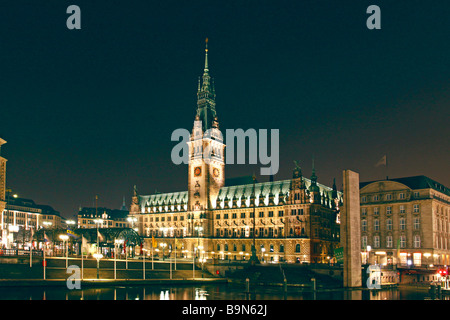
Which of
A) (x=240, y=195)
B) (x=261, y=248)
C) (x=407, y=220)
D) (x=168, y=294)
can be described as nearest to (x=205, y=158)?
(x=240, y=195)

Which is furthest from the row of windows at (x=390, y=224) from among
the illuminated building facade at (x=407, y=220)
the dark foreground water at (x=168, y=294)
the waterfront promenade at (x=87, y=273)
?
the waterfront promenade at (x=87, y=273)

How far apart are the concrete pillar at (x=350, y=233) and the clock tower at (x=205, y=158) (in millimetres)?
Result: 76748

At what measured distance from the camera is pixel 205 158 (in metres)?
155

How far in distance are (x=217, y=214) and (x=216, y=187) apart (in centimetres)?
961

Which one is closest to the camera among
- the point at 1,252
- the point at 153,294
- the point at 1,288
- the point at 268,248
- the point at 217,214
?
the point at 1,288

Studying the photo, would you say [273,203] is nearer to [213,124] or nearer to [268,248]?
[268,248]

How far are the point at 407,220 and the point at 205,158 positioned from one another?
2551 inches

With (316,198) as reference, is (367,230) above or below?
below

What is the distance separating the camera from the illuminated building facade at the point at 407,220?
118625 mm

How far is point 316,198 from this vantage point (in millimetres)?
133625

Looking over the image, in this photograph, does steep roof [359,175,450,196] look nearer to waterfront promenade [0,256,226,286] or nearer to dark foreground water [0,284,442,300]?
dark foreground water [0,284,442,300]

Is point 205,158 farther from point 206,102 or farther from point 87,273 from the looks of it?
point 87,273

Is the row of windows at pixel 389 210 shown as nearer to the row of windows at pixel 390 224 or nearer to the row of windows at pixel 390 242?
the row of windows at pixel 390 224

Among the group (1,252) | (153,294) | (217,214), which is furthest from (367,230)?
(1,252)
